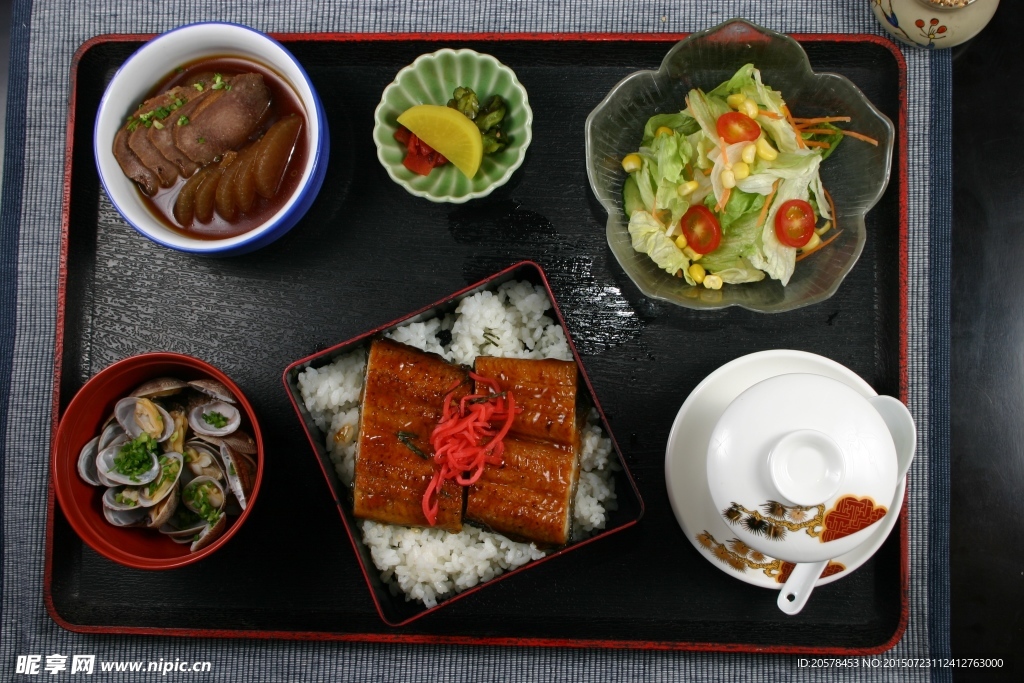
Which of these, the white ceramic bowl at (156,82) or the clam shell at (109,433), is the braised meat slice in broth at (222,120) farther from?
the clam shell at (109,433)

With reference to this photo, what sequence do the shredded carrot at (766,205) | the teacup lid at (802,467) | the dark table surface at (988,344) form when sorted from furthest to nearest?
the dark table surface at (988,344) < the shredded carrot at (766,205) < the teacup lid at (802,467)

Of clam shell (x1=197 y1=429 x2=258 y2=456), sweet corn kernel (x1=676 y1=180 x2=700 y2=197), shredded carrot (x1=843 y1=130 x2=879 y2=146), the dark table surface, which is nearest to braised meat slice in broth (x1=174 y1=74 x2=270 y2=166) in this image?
clam shell (x1=197 y1=429 x2=258 y2=456)

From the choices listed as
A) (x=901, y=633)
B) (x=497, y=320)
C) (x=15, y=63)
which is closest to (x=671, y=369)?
(x=497, y=320)

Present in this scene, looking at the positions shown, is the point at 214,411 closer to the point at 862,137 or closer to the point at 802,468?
the point at 802,468

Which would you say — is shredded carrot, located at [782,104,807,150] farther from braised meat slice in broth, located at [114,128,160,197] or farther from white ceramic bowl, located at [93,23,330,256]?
braised meat slice in broth, located at [114,128,160,197]

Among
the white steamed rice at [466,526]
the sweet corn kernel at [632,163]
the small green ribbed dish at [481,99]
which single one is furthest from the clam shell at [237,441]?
the sweet corn kernel at [632,163]

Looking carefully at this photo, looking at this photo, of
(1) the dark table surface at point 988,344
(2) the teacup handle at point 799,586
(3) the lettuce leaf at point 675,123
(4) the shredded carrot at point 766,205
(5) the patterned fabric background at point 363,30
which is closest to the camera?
(2) the teacup handle at point 799,586

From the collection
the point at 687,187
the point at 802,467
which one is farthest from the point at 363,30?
the point at 802,467
